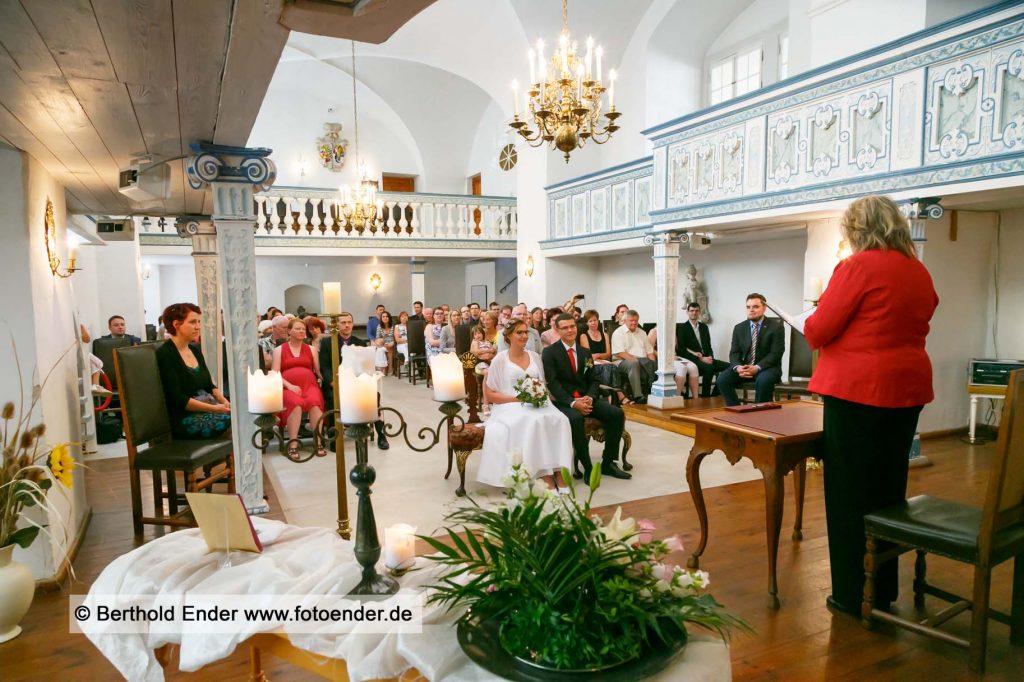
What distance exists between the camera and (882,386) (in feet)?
8.56

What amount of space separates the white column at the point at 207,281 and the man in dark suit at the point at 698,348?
5815 millimetres

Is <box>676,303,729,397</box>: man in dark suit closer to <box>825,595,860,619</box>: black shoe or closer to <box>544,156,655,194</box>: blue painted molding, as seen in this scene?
<box>544,156,655,194</box>: blue painted molding

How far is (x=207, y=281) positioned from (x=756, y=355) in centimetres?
622

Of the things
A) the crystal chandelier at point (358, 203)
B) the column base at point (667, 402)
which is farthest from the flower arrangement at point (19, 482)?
the crystal chandelier at point (358, 203)

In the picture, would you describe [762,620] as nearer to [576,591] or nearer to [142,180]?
[576,591]

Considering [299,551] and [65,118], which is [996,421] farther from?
[65,118]

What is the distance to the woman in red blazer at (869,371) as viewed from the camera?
8.55 ft

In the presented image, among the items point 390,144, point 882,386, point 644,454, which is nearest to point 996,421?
point 644,454

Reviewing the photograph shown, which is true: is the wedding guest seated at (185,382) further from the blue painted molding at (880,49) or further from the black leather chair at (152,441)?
the blue painted molding at (880,49)

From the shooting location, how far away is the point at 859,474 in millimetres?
2758

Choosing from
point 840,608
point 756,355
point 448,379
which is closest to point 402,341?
point 756,355

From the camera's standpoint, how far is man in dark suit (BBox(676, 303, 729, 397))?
8.52m

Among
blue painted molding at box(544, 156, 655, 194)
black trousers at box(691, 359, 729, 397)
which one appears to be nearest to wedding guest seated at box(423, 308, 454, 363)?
blue painted molding at box(544, 156, 655, 194)

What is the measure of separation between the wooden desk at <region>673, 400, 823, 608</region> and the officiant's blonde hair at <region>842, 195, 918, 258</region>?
0.91 m
